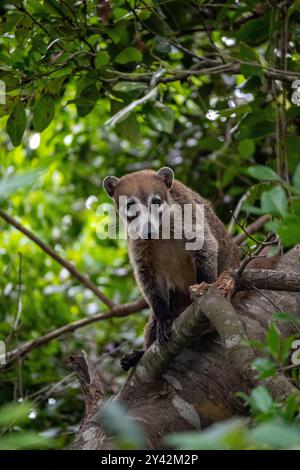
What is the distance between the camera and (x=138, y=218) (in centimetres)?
550

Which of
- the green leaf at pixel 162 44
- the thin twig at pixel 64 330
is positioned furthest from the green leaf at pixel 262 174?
the thin twig at pixel 64 330

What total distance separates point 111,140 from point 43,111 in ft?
13.0

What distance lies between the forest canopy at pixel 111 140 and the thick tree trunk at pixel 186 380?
392 millimetres

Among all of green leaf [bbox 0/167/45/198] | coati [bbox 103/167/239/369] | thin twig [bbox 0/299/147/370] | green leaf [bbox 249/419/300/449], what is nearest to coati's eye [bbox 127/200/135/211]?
coati [bbox 103/167/239/369]

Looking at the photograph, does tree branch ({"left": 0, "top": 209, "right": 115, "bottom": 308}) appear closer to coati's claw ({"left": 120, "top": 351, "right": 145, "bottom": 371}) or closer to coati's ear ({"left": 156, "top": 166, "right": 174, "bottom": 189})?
coati's ear ({"left": 156, "top": 166, "right": 174, "bottom": 189})

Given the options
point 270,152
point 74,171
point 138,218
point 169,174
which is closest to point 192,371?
point 138,218

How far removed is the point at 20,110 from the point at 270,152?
11.6ft

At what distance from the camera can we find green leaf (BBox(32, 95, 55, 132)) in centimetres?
488

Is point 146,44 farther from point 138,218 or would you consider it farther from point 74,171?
point 74,171

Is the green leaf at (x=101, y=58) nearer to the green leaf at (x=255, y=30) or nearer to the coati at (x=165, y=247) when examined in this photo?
the green leaf at (x=255, y=30)

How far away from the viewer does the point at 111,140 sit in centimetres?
882

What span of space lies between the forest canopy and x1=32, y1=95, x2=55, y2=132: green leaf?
1 cm

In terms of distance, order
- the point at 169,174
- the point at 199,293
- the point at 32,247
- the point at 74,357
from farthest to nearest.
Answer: the point at 32,247, the point at 169,174, the point at 74,357, the point at 199,293

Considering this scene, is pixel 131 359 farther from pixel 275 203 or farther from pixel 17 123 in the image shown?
pixel 275 203
